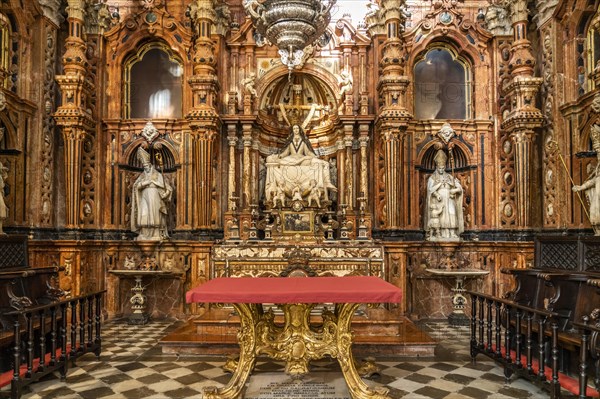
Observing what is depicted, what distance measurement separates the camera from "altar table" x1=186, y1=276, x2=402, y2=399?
461 cm

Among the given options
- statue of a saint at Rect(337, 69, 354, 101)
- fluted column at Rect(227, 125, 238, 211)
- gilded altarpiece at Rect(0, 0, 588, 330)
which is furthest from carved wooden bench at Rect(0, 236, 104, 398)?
statue of a saint at Rect(337, 69, 354, 101)

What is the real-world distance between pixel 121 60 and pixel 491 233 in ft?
30.1

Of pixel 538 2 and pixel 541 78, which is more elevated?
pixel 538 2

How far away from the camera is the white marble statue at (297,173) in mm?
9375

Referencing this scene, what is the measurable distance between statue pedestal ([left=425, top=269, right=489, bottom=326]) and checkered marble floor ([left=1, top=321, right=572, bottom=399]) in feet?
6.09

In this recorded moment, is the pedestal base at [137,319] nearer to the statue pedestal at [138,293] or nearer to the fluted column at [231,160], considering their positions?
the statue pedestal at [138,293]

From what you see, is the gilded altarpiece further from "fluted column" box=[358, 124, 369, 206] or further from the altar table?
the altar table

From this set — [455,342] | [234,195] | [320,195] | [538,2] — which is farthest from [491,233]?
[234,195]

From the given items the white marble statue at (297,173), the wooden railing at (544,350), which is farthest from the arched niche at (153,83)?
the wooden railing at (544,350)

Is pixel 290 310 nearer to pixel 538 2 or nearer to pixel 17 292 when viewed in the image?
pixel 17 292

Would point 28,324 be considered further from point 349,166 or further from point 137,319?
point 349,166

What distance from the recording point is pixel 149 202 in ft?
32.6

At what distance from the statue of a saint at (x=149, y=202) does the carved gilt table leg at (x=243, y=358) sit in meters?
5.54

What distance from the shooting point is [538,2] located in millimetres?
9570
